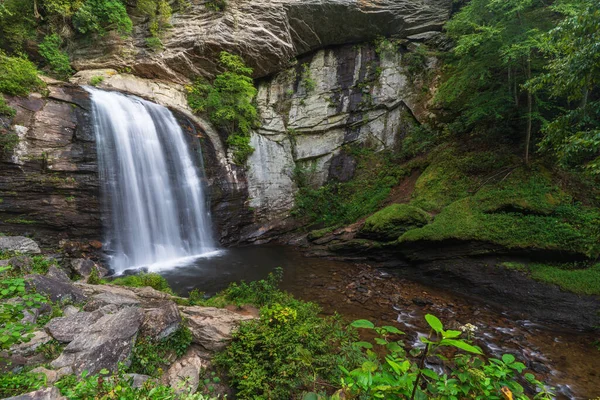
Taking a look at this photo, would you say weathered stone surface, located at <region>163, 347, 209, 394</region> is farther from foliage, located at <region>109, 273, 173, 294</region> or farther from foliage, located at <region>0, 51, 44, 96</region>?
foliage, located at <region>0, 51, 44, 96</region>

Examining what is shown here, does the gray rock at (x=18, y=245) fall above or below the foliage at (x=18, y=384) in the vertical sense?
above

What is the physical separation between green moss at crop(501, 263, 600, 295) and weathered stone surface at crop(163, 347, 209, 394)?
748 cm

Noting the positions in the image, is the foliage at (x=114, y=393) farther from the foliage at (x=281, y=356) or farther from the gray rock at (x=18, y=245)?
the gray rock at (x=18, y=245)

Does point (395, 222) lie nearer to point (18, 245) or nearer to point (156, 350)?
point (156, 350)

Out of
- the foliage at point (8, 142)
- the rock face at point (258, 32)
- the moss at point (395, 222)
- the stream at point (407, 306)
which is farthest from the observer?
the rock face at point (258, 32)

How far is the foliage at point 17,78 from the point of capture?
307 inches

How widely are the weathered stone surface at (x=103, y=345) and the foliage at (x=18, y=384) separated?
19.5 inches

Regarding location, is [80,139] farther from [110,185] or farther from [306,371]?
[306,371]

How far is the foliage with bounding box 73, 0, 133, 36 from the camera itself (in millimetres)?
11273

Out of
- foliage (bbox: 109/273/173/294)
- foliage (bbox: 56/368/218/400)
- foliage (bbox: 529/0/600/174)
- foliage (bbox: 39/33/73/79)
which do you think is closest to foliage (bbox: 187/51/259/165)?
foliage (bbox: 39/33/73/79)

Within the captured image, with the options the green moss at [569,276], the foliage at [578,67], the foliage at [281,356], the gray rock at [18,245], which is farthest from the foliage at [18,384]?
the green moss at [569,276]

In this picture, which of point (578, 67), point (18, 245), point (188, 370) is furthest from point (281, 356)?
point (578, 67)

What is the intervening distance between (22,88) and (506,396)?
12218mm

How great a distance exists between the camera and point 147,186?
10.1 metres
